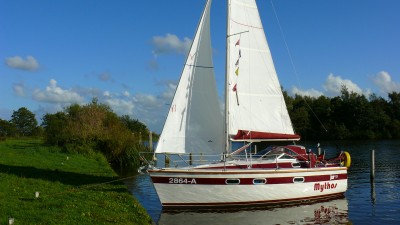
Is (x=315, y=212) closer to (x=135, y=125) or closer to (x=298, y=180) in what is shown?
(x=298, y=180)

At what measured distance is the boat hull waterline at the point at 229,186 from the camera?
20.9 metres

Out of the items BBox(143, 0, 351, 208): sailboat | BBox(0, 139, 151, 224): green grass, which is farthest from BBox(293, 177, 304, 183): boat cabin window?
BBox(0, 139, 151, 224): green grass

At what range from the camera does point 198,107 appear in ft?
73.4

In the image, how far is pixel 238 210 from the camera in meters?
21.3

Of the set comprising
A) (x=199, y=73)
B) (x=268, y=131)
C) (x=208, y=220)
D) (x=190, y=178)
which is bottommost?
(x=208, y=220)

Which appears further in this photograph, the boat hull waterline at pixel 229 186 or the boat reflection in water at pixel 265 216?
the boat hull waterline at pixel 229 186

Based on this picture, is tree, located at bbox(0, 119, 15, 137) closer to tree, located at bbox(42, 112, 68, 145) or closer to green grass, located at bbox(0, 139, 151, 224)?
tree, located at bbox(42, 112, 68, 145)

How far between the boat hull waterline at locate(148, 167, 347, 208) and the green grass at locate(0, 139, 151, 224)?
197cm

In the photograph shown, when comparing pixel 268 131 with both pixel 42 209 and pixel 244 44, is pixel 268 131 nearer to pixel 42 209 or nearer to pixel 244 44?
pixel 244 44

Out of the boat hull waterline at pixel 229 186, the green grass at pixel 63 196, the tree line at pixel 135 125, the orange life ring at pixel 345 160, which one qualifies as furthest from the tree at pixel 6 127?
the orange life ring at pixel 345 160

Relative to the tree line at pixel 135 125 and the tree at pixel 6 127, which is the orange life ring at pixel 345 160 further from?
the tree at pixel 6 127

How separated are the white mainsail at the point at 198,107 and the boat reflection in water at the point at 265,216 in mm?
3436

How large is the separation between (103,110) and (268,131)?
30104 mm

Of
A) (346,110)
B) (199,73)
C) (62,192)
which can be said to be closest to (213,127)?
(199,73)
